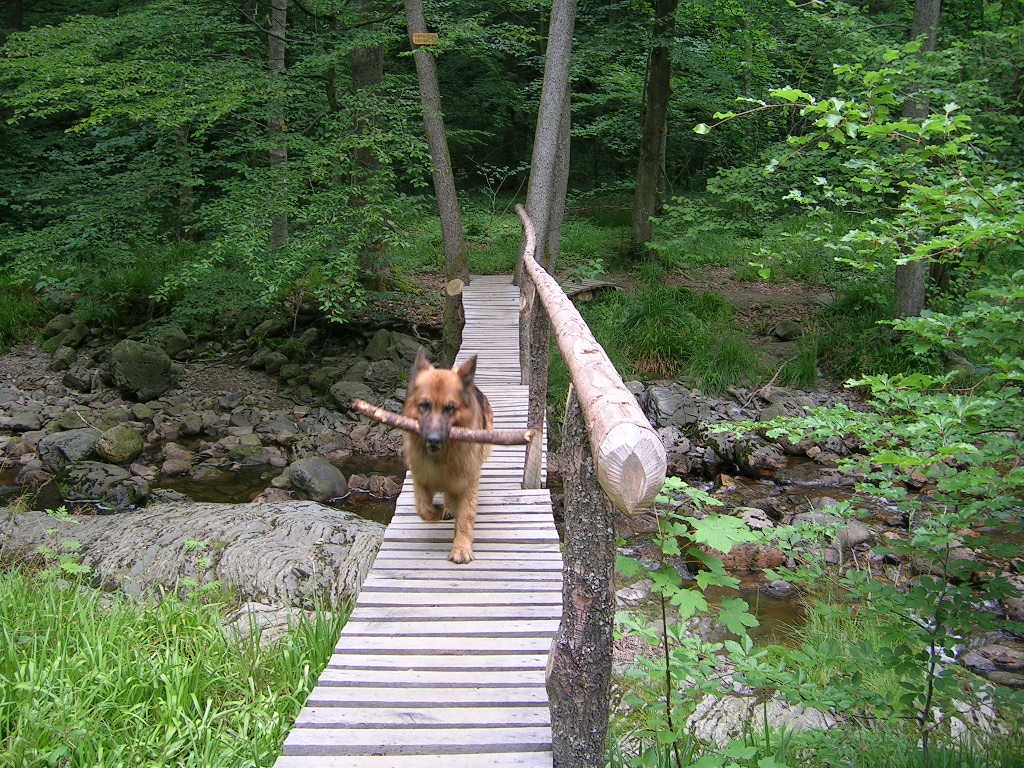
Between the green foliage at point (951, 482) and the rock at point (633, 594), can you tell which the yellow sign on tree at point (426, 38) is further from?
Result: the green foliage at point (951, 482)

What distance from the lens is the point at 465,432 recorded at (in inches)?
138

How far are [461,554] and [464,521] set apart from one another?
0.65ft

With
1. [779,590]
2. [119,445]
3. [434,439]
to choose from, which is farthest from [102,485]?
[779,590]

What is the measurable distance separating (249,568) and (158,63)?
6.43 metres

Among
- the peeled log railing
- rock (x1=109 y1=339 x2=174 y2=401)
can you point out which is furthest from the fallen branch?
rock (x1=109 y1=339 x2=174 y2=401)

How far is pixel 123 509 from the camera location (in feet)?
27.2

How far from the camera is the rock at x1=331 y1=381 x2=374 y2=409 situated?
36.0ft

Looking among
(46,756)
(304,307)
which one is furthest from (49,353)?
(46,756)

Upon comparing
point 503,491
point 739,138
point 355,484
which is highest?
point 739,138

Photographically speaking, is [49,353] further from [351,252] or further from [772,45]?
[772,45]

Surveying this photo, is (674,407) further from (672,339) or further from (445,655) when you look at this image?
(445,655)

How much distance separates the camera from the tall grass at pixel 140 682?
330 cm

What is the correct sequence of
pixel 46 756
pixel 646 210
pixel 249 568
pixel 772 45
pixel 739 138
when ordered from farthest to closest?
pixel 739 138, pixel 646 210, pixel 772 45, pixel 249 568, pixel 46 756

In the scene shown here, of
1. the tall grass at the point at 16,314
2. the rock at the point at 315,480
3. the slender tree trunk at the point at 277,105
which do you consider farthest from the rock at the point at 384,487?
the tall grass at the point at 16,314
